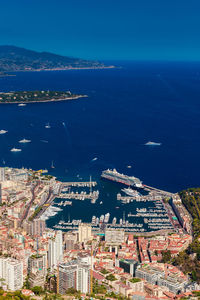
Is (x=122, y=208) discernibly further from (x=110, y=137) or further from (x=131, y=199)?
(x=110, y=137)

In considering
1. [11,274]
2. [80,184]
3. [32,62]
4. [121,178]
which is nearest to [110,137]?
[121,178]

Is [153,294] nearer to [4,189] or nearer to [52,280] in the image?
[52,280]

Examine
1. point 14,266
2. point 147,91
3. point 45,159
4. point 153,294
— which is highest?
point 147,91

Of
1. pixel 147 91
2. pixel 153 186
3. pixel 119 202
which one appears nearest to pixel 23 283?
pixel 119 202

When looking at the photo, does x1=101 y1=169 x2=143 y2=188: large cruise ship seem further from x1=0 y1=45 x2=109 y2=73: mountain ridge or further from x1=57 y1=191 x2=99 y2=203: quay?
x1=0 y1=45 x2=109 y2=73: mountain ridge

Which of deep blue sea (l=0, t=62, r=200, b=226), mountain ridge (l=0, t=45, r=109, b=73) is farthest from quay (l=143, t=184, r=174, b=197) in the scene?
mountain ridge (l=0, t=45, r=109, b=73)

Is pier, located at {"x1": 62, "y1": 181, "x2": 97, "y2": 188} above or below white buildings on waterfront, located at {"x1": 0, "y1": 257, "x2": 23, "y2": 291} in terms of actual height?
above
